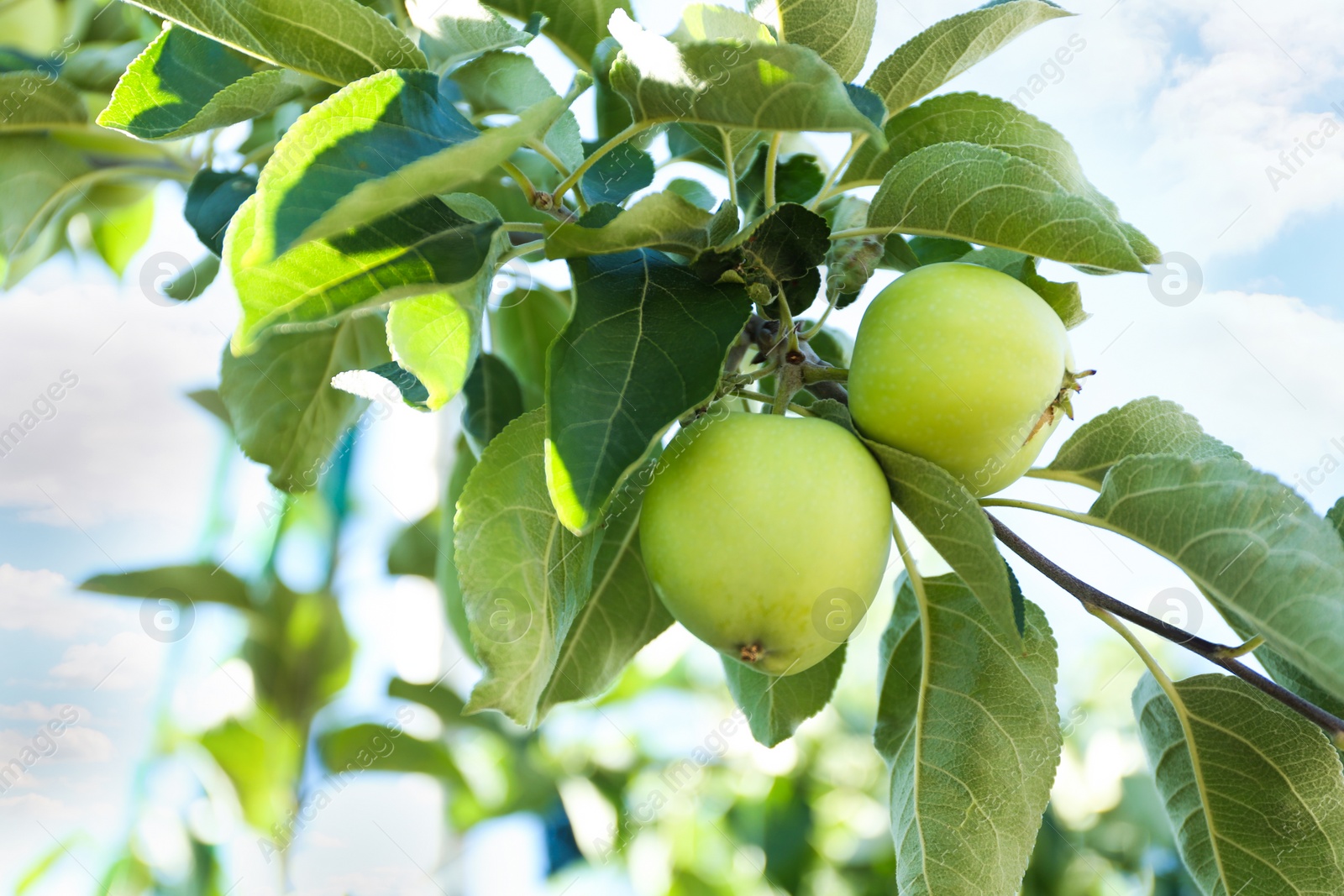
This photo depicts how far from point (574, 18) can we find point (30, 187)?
0.53 meters

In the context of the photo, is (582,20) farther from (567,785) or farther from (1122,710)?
(1122,710)

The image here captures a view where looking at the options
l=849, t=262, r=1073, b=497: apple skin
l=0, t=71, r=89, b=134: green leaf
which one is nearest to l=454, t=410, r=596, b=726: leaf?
l=849, t=262, r=1073, b=497: apple skin

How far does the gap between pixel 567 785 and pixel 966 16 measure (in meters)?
1.24

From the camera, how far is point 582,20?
62 centimetres

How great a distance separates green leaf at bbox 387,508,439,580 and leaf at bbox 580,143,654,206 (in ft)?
2.08

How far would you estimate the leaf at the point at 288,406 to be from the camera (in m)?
0.73

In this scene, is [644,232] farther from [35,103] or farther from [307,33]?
[35,103]

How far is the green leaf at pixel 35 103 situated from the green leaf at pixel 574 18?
392 millimetres

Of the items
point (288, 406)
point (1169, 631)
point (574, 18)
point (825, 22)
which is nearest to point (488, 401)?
point (288, 406)

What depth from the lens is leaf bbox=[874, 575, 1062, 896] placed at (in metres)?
0.47

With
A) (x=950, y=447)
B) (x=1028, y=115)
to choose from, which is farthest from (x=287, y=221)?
(x=1028, y=115)

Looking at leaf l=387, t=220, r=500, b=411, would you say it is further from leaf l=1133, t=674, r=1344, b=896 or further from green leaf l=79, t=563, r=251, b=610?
green leaf l=79, t=563, r=251, b=610

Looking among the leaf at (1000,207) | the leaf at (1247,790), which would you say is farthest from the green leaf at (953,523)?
the leaf at (1247,790)

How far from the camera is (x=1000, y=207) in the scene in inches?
16.5
